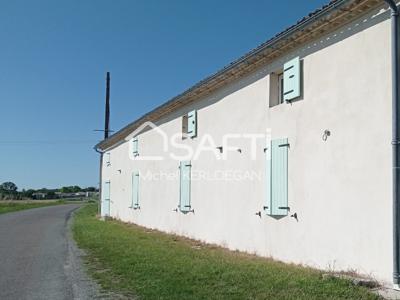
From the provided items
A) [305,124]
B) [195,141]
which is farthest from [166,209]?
→ [305,124]

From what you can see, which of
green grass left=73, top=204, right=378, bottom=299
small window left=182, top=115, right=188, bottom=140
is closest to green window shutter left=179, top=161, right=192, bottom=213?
small window left=182, top=115, right=188, bottom=140

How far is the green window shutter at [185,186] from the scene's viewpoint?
15453 mm

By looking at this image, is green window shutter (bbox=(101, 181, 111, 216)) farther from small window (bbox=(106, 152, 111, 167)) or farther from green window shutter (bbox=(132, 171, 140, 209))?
green window shutter (bbox=(132, 171, 140, 209))

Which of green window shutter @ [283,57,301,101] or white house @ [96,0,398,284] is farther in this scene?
green window shutter @ [283,57,301,101]

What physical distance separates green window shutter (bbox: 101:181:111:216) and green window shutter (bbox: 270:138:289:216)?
18.8 metres

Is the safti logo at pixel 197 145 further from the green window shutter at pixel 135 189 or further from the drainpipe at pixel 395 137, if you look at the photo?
the drainpipe at pixel 395 137

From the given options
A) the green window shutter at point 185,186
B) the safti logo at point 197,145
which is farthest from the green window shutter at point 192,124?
the green window shutter at point 185,186

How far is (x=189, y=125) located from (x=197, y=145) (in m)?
0.88

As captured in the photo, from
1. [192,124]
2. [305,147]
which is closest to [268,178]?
Answer: [305,147]

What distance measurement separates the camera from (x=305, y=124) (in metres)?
9.48

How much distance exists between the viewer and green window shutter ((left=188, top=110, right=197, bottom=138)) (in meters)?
15.1

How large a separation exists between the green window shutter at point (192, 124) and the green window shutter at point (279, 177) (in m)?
4.93

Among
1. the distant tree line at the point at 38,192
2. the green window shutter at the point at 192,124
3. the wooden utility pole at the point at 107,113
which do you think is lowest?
the distant tree line at the point at 38,192

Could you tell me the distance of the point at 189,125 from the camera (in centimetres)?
1557
